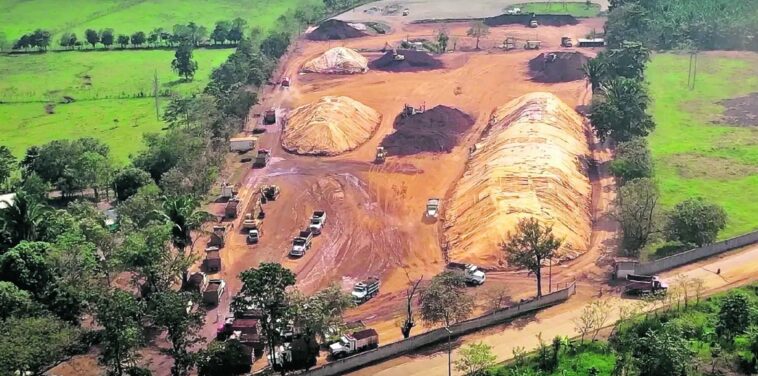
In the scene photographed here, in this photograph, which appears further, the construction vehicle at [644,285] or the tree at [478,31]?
the tree at [478,31]

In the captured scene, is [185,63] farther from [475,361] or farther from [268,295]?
[475,361]

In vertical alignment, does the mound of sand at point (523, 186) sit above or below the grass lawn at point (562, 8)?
below

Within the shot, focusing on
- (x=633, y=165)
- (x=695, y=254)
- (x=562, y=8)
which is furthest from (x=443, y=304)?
(x=562, y=8)

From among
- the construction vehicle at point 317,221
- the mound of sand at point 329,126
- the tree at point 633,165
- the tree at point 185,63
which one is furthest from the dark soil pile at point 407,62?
the construction vehicle at point 317,221

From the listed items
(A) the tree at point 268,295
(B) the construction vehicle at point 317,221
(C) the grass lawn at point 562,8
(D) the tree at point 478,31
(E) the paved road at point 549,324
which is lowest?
(E) the paved road at point 549,324

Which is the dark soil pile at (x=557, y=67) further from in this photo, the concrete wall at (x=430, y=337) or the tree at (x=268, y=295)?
the tree at (x=268, y=295)

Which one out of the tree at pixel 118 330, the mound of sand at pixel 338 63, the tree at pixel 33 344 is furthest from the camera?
the mound of sand at pixel 338 63

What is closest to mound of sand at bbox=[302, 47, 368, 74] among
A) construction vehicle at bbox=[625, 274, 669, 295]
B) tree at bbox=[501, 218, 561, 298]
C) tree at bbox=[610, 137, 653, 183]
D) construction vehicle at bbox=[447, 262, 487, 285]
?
tree at bbox=[610, 137, 653, 183]

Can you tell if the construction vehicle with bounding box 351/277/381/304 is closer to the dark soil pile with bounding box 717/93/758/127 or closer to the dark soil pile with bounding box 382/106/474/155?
the dark soil pile with bounding box 382/106/474/155

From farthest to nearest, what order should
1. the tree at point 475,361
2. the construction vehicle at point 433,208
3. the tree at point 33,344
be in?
1. the construction vehicle at point 433,208
2. the tree at point 475,361
3. the tree at point 33,344
